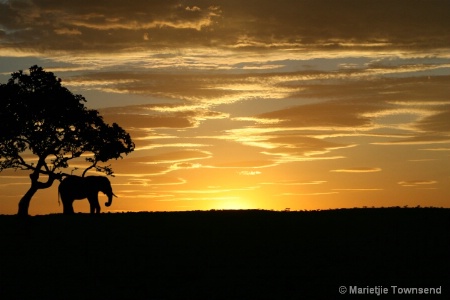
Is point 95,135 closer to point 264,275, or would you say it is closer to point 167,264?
point 167,264

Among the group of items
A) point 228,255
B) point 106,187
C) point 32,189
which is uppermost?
point 106,187

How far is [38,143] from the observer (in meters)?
50.4

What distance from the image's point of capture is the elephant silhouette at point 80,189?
52.4 m

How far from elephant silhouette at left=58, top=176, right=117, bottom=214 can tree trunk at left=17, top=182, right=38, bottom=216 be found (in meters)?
2.48

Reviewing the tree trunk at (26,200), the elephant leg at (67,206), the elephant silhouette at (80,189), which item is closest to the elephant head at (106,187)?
the elephant silhouette at (80,189)

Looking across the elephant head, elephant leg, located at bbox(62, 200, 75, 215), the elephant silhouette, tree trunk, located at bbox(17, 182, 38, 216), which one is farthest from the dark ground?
the elephant head

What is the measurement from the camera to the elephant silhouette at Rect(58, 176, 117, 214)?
52.4 meters

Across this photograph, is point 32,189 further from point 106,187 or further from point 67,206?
point 106,187

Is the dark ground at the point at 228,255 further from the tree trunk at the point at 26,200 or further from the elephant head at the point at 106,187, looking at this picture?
the elephant head at the point at 106,187

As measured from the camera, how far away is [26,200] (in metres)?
51.3

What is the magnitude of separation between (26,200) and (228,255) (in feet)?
91.6

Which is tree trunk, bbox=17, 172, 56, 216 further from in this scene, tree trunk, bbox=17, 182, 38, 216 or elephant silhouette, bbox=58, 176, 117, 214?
elephant silhouette, bbox=58, 176, 117, 214

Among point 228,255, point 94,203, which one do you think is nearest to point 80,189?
point 94,203

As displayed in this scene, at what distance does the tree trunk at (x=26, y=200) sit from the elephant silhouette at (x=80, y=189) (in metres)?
2.48
